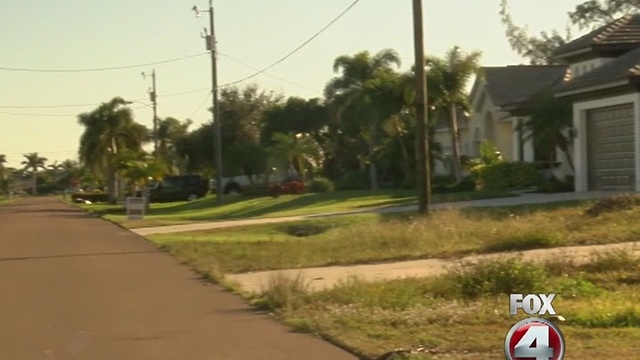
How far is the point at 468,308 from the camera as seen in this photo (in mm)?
14227

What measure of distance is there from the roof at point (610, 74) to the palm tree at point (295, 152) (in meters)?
30.8

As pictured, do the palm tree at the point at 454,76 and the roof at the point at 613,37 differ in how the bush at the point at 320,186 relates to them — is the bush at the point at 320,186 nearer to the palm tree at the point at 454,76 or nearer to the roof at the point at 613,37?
the palm tree at the point at 454,76

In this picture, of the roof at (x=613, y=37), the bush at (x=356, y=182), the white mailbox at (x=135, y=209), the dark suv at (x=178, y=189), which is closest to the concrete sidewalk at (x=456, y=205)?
the white mailbox at (x=135, y=209)

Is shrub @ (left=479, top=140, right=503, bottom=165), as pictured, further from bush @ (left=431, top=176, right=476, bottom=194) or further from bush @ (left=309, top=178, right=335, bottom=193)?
bush @ (left=309, top=178, right=335, bottom=193)

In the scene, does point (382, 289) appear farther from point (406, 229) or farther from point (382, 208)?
point (382, 208)

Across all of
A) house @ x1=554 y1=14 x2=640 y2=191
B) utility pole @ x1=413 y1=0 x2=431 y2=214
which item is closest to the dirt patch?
utility pole @ x1=413 y1=0 x2=431 y2=214

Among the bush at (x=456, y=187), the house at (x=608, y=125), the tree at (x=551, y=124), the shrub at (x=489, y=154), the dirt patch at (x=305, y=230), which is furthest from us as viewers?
A: the shrub at (x=489, y=154)

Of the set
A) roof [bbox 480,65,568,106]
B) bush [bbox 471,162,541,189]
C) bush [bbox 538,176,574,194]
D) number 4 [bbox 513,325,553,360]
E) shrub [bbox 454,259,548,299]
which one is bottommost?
shrub [bbox 454,259,548,299]

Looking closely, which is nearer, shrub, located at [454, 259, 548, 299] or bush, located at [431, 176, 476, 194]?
shrub, located at [454, 259, 548, 299]

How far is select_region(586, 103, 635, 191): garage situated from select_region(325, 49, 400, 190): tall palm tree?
17.8 metres

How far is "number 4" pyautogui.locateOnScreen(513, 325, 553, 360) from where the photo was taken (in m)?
8.19

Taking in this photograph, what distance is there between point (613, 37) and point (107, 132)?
169 ft

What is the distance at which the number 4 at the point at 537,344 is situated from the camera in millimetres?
8191

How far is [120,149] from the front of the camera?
283 ft
